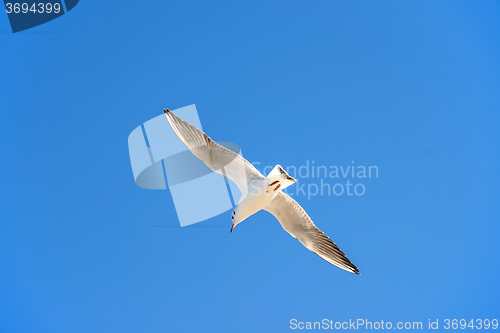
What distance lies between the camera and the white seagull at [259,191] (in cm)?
586

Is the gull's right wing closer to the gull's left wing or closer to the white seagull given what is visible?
the white seagull

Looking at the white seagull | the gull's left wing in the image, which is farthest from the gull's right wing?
the gull's left wing

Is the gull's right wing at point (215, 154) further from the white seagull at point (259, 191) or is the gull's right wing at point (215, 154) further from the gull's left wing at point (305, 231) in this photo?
the gull's left wing at point (305, 231)

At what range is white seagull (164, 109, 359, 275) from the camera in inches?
231

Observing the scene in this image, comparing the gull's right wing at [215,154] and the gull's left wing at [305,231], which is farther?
the gull's left wing at [305,231]

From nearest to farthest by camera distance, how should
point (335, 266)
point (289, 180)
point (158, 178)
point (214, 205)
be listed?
point (289, 180) < point (335, 266) < point (214, 205) < point (158, 178)

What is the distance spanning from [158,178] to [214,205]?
43.9 inches

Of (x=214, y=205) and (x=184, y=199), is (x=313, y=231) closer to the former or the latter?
(x=214, y=205)

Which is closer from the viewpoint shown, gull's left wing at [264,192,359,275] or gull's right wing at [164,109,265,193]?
gull's right wing at [164,109,265,193]

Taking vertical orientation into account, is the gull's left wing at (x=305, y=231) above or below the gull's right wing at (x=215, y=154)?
below

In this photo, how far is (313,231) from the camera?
6680 millimetres

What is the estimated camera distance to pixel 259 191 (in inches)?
235

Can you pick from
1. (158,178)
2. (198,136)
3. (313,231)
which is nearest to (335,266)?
(313,231)

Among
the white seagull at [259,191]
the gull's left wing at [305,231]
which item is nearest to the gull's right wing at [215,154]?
the white seagull at [259,191]
